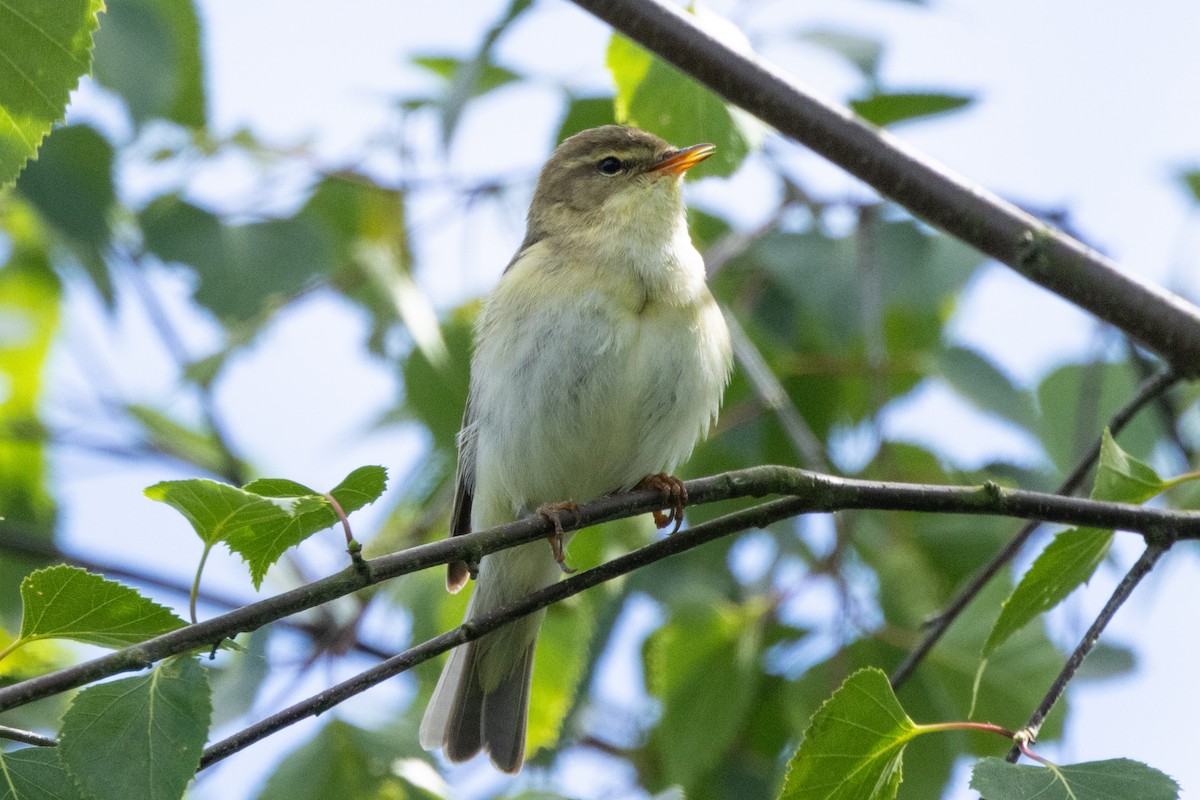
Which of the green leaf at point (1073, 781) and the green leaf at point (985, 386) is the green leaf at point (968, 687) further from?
the green leaf at point (1073, 781)

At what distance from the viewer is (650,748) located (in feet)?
16.0

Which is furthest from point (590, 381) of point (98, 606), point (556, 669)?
point (98, 606)

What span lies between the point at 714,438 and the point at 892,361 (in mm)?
721

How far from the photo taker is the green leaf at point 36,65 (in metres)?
2.08

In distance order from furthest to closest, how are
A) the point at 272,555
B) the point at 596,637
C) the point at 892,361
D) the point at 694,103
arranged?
1. the point at 892,361
2. the point at 596,637
3. the point at 694,103
4. the point at 272,555

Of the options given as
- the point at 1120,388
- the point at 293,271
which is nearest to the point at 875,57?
the point at 1120,388

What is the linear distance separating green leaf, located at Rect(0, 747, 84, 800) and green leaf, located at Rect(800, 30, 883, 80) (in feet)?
9.51

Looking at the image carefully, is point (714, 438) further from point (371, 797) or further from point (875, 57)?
point (371, 797)

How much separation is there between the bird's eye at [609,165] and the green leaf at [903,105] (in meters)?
0.91

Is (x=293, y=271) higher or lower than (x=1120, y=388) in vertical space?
higher

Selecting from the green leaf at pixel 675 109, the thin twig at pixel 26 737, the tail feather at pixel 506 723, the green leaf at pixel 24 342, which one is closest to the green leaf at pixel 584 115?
the green leaf at pixel 675 109

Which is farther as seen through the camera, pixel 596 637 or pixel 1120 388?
pixel 596 637

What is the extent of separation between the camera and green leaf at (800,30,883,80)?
386cm

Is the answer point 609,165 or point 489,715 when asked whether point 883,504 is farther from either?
point 609,165
